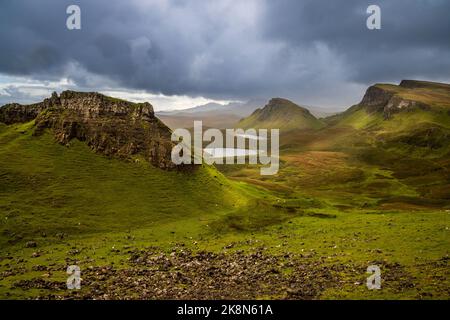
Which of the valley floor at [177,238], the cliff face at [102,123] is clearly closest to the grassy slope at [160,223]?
the valley floor at [177,238]

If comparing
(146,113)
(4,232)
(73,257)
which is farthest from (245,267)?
(146,113)

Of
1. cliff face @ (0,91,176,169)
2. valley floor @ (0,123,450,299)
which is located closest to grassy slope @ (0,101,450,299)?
valley floor @ (0,123,450,299)

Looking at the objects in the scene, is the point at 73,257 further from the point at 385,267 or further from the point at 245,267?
the point at 385,267

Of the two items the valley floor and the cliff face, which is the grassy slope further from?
the cliff face

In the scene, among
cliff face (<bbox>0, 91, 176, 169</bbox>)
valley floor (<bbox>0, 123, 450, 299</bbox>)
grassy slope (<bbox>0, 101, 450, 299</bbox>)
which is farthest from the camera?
cliff face (<bbox>0, 91, 176, 169</bbox>)

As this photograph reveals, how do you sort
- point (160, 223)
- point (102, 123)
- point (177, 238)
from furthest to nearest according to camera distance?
point (102, 123) < point (160, 223) < point (177, 238)

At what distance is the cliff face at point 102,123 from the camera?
8281cm

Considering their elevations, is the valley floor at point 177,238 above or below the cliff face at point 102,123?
below

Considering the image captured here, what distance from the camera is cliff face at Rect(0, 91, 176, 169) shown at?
82.8 meters

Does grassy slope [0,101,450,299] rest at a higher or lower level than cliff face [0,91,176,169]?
lower

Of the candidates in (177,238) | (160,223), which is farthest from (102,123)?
(177,238)

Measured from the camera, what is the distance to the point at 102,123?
3329 inches

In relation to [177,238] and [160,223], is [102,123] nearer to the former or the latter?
[160,223]

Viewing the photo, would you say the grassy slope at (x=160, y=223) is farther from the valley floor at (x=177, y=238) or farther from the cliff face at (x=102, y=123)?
the cliff face at (x=102, y=123)
